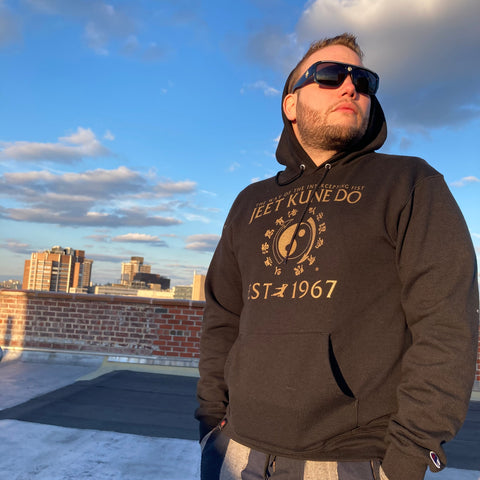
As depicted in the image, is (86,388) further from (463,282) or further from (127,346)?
(463,282)

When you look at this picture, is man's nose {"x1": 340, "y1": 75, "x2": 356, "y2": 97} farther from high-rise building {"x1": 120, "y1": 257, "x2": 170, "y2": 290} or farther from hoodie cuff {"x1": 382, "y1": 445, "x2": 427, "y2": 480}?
high-rise building {"x1": 120, "y1": 257, "x2": 170, "y2": 290}

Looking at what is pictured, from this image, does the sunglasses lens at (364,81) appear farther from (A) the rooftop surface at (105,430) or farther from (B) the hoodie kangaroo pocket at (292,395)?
(A) the rooftop surface at (105,430)

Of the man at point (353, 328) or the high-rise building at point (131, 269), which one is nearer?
the man at point (353, 328)

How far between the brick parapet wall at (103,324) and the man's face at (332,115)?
529 cm

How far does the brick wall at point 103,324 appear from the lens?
6.55 meters

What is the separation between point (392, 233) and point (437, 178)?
18 cm

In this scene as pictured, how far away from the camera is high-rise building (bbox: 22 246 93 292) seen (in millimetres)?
153125

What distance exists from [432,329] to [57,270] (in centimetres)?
16991

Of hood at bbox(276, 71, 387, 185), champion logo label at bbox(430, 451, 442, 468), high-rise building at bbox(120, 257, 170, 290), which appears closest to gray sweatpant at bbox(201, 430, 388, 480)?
champion logo label at bbox(430, 451, 442, 468)

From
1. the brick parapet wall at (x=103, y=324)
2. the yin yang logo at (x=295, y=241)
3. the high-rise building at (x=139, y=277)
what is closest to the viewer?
the yin yang logo at (x=295, y=241)

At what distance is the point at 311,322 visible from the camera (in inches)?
41.9

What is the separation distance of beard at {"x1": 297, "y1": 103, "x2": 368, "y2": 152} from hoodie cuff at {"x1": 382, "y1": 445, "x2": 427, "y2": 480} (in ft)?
2.65

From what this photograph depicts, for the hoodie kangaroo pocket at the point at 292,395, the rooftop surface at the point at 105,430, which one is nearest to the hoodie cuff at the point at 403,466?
the hoodie kangaroo pocket at the point at 292,395

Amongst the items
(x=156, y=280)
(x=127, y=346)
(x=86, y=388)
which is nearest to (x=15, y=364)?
(x=127, y=346)
